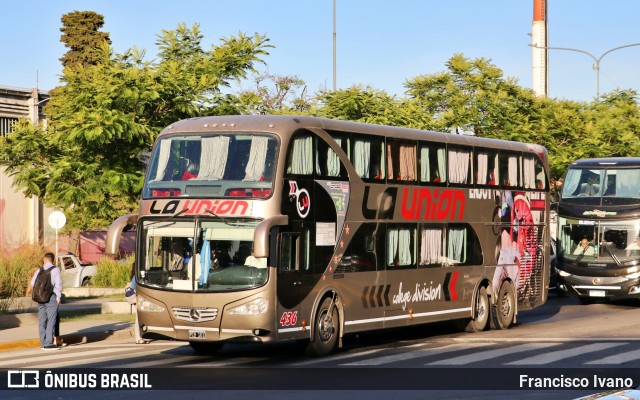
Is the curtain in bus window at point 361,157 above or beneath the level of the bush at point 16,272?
above

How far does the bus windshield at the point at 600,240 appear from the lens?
103 feet

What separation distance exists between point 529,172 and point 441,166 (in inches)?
185

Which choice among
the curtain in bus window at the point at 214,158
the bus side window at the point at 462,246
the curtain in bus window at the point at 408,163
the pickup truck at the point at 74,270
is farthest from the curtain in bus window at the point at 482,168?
the pickup truck at the point at 74,270

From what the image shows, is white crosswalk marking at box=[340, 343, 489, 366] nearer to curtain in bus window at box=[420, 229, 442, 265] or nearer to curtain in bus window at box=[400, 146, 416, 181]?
curtain in bus window at box=[420, 229, 442, 265]

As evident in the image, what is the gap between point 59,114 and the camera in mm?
30562

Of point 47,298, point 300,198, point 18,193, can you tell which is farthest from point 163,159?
point 18,193

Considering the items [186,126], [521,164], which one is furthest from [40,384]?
[521,164]

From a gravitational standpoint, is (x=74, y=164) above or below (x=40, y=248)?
above

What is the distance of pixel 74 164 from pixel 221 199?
12985mm

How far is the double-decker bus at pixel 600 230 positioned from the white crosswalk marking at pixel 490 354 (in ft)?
37.6

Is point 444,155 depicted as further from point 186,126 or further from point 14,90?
point 14,90

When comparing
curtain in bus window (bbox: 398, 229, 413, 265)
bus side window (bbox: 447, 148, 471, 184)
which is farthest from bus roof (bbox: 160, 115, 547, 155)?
bus side window (bbox: 447, 148, 471, 184)

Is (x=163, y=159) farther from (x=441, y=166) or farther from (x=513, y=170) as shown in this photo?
(x=513, y=170)

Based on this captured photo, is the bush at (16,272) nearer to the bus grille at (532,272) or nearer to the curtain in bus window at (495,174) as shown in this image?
the curtain in bus window at (495,174)
